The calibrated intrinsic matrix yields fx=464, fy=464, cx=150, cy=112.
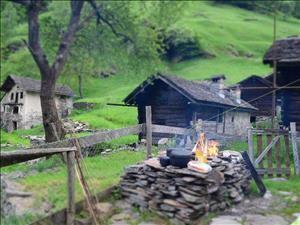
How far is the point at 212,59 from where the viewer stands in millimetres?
52281

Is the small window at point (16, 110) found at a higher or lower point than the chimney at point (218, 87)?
lower

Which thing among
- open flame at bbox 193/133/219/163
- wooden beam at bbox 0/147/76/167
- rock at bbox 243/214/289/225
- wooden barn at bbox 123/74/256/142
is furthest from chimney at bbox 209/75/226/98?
wooden beam at bbox 0/147/76/167

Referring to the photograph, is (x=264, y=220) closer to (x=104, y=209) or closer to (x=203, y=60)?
(x=104, y=209)

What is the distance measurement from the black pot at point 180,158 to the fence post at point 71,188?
2234mm

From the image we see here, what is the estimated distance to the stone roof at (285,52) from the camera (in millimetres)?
14701

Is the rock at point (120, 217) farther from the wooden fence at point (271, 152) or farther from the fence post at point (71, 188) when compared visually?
the wooden fence at point (271, 152)

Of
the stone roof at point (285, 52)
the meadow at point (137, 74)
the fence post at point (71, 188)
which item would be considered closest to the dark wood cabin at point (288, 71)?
the stone roof at point (285, 52)

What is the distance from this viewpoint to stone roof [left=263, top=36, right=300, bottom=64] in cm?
1470

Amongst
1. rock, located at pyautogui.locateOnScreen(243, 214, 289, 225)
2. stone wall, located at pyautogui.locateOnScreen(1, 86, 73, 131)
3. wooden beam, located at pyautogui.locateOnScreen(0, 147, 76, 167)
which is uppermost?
stone wall, located at pyautogui.locateOnScreen(1, 86, 73, 131)

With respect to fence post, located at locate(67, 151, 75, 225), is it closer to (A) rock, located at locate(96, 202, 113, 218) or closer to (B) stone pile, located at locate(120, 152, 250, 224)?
(A) rock, located at locate(96, 202, 113, 218)

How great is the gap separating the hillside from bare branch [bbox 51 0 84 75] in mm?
Answer: 1717

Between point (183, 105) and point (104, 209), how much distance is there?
1222cm

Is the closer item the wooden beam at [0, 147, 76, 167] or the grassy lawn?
the wooden beam at [0, 147, 76, 167]

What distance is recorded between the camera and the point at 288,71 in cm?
1655
